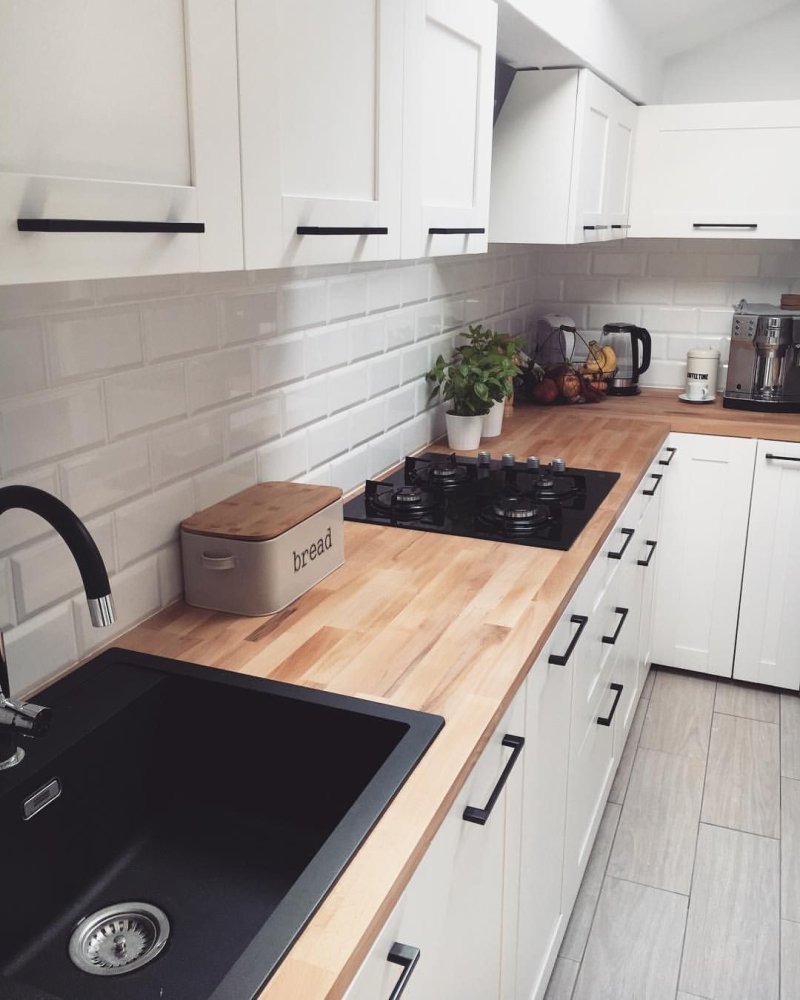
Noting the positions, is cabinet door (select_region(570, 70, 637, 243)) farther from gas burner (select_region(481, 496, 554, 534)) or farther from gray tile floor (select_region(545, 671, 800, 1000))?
gray tile floor (select_region(545, 671, 800, 1000))

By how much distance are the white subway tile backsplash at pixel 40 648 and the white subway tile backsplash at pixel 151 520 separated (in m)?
0.14

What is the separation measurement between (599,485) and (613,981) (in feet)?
3.58

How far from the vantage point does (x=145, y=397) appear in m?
1.41

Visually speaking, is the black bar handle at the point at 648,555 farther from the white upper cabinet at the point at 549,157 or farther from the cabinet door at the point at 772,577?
the white upper cabinet at the point at 549,157

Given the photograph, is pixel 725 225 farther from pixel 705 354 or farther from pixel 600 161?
pixel 600 161

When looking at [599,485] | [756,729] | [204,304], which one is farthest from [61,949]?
[756,729]

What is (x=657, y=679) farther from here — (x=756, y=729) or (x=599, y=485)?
(x=599, y=485)

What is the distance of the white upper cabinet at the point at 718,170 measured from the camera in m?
2.92

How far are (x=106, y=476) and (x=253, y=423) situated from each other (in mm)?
420

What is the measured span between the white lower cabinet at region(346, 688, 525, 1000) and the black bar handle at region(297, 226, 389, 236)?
2.34 ft

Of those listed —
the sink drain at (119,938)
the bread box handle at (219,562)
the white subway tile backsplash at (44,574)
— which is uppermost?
the white subway tile backsplash at (44,574)

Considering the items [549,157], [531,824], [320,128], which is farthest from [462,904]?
[549,157]

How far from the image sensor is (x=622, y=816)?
246 centimetres

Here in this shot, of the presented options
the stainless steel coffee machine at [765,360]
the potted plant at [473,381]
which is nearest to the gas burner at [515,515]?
the potted plant at [473,381]
